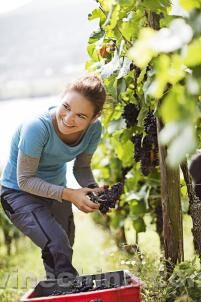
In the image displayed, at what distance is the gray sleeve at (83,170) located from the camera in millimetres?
3152

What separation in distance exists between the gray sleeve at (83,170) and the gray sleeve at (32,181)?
38 cm

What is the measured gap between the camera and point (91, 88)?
278cm

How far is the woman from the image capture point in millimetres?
2760

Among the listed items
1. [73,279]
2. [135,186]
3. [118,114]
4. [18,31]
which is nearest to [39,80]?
[18,31]

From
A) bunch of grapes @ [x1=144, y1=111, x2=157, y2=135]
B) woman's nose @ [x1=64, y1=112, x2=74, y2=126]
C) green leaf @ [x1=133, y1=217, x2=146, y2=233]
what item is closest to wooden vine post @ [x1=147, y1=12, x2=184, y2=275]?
bunch of grapes @ [x1=144, y1=111, x2=157, y2=135]

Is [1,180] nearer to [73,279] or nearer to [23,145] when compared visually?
[23,145]

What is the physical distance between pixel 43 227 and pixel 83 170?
0.49 m

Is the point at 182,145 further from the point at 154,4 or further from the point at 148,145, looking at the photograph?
the point at 148,145

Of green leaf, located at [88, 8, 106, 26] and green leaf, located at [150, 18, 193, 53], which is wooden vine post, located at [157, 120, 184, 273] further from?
green leaf, located at [150, 18, 193, 53]

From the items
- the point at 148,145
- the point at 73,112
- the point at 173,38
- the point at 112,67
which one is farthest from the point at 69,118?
the point at 173,38

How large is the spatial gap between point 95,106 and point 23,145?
36 cm

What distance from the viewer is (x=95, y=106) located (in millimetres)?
2820

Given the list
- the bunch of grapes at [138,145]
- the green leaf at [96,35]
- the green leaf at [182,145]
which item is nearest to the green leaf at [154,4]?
the green leaf at [96,35]

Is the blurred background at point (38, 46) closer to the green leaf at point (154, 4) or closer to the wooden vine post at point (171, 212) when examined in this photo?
the wooden vine post at point (171, 212)
